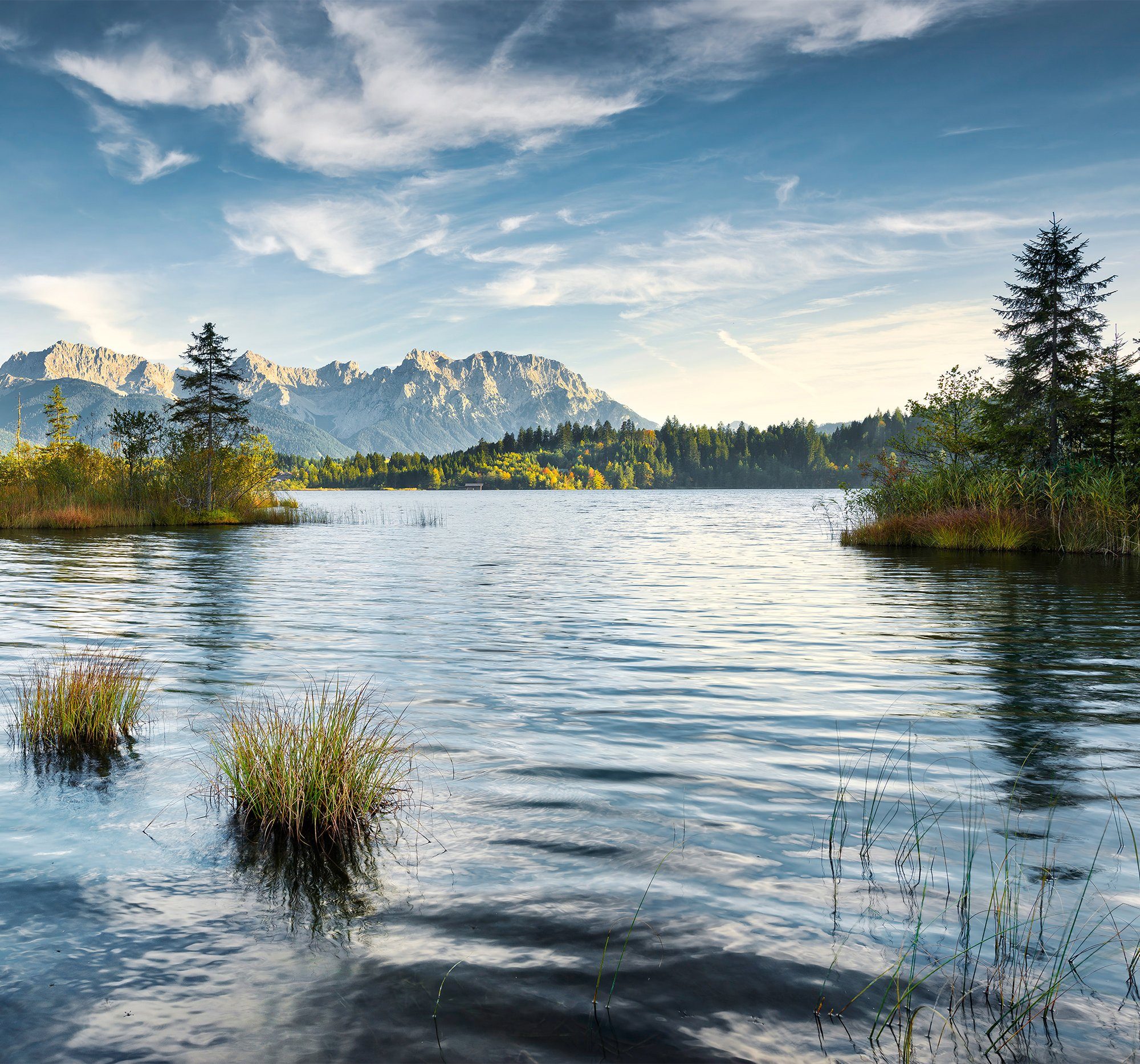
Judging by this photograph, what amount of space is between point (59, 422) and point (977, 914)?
207ft

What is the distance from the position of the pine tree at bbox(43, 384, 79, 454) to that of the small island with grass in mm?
121

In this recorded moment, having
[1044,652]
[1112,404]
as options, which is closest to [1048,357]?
[1112,404]

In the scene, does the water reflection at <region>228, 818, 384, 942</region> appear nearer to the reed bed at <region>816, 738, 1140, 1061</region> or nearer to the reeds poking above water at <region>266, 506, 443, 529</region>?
the reed bed at <region>816, 738, 1140, 1061</region>

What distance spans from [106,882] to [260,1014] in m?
2.27

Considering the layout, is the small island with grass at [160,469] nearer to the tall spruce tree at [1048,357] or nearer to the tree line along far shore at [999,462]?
the tree line along far shore at [999,462]

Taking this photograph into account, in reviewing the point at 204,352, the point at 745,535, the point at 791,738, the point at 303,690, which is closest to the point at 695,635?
the point at 791,738

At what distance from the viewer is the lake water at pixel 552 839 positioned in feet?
13.3

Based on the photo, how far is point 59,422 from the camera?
177 ft

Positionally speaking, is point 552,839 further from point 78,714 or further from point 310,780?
point 78,714

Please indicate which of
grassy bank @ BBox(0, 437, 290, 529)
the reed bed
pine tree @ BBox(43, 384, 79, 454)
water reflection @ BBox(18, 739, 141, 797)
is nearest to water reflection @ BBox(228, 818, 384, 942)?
water reflection @ BBox(18, 739, 141, 797)

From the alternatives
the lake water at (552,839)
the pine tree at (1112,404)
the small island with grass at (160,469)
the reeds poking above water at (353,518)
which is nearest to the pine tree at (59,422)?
the small island with grass at (160,469)

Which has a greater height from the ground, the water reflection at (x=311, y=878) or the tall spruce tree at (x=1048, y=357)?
the tall spruce tree at (x=1048, y=357)

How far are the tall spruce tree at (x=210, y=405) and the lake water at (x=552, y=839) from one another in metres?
40.5

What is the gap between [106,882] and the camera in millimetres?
5562
